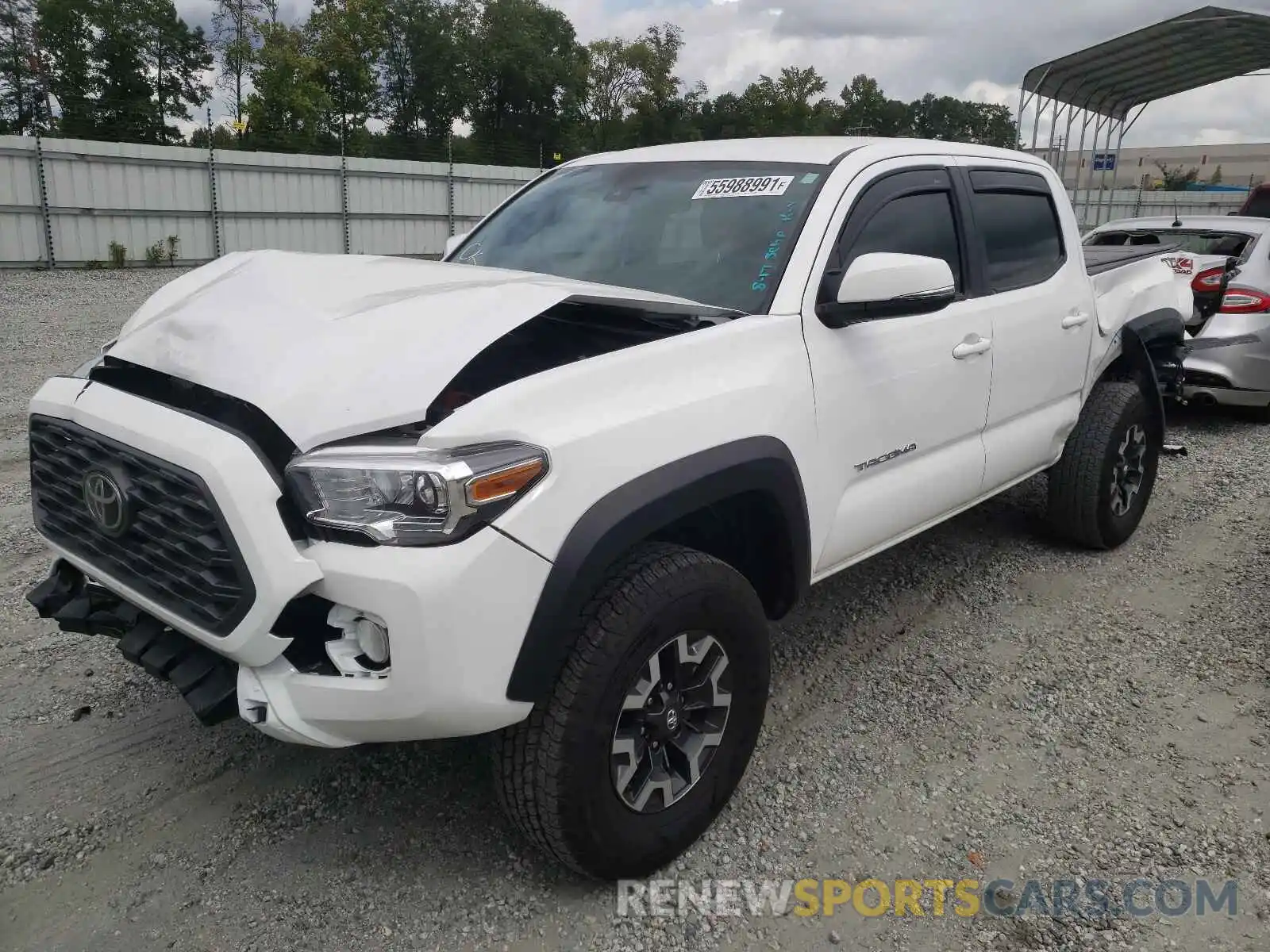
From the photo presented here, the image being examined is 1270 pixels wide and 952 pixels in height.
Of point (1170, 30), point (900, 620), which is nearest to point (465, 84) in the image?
point (1170, 30)

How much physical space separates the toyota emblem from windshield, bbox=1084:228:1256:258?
775 cm

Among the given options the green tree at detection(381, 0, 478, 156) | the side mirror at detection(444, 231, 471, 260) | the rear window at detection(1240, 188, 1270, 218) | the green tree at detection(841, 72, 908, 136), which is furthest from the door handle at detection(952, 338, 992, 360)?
the green tree at detection(841, 72, 908, 136)

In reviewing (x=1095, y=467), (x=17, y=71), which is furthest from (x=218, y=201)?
(x=1095, y=467)

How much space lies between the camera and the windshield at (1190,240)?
8.09 meters

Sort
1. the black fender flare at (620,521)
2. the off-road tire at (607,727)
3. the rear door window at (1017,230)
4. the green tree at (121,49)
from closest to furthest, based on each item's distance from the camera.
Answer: the black fender flare at (620,521) → the off-road tire at (607,727) → the rear door window at (1017,230) → the green tree at (121,49)

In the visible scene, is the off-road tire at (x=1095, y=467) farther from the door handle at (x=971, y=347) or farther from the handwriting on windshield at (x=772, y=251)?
the handwriting on windshield at (x=772, y=251)

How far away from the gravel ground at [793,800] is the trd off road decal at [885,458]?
908 millimetres

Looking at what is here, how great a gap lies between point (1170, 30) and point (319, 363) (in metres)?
18.0

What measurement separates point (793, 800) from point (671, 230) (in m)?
1.91

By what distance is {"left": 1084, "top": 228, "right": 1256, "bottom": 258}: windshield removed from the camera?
809 cm

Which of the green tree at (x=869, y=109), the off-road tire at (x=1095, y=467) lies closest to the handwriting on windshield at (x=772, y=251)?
the off-road tire at (x=1095, y=467)

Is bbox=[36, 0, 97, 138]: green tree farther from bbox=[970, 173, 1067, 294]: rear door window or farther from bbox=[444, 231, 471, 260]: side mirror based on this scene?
bbox=[970, 173, 1067, 294]: rear door window

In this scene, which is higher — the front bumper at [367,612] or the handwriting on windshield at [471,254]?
the handwriting on windshield at [471,254]

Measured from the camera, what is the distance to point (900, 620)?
430 cm
